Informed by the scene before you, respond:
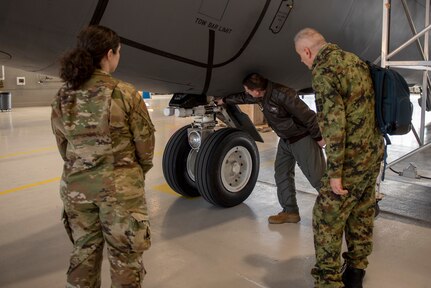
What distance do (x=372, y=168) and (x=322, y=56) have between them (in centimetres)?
79

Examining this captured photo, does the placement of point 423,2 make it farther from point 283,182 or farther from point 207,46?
point 207,46

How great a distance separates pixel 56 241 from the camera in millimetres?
3604

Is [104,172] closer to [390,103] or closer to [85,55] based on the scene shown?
[85,55]

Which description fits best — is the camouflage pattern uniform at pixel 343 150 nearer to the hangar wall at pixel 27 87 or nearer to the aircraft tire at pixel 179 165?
the aircraft tire at pixel 179 165

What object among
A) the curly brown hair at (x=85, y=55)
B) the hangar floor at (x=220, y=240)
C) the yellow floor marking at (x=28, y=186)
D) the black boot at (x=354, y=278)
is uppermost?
the curly brown hair at (x=85, y=55)

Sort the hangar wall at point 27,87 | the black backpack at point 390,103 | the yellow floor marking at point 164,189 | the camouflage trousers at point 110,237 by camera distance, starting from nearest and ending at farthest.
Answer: the camouflage trousers at point 110,237 < the black backpack at point 390,103 < the yellow floor marking at point 164,189 < the hangar wall at point 27,87

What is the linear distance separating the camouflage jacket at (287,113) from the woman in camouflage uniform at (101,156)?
1.84 metres

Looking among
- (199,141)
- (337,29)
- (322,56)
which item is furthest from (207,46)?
(199,141)

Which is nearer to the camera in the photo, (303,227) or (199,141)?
(303,227)

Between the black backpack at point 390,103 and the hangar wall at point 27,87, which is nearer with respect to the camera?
the black backpack at point 390,103

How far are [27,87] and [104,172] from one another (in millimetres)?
17523

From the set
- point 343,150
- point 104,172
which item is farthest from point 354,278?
point 104,172

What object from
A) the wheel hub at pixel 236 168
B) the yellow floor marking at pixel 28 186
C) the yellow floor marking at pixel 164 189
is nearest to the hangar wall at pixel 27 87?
the yellow floor marking at pixel 28 186

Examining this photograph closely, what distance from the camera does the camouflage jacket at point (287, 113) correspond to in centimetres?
365
